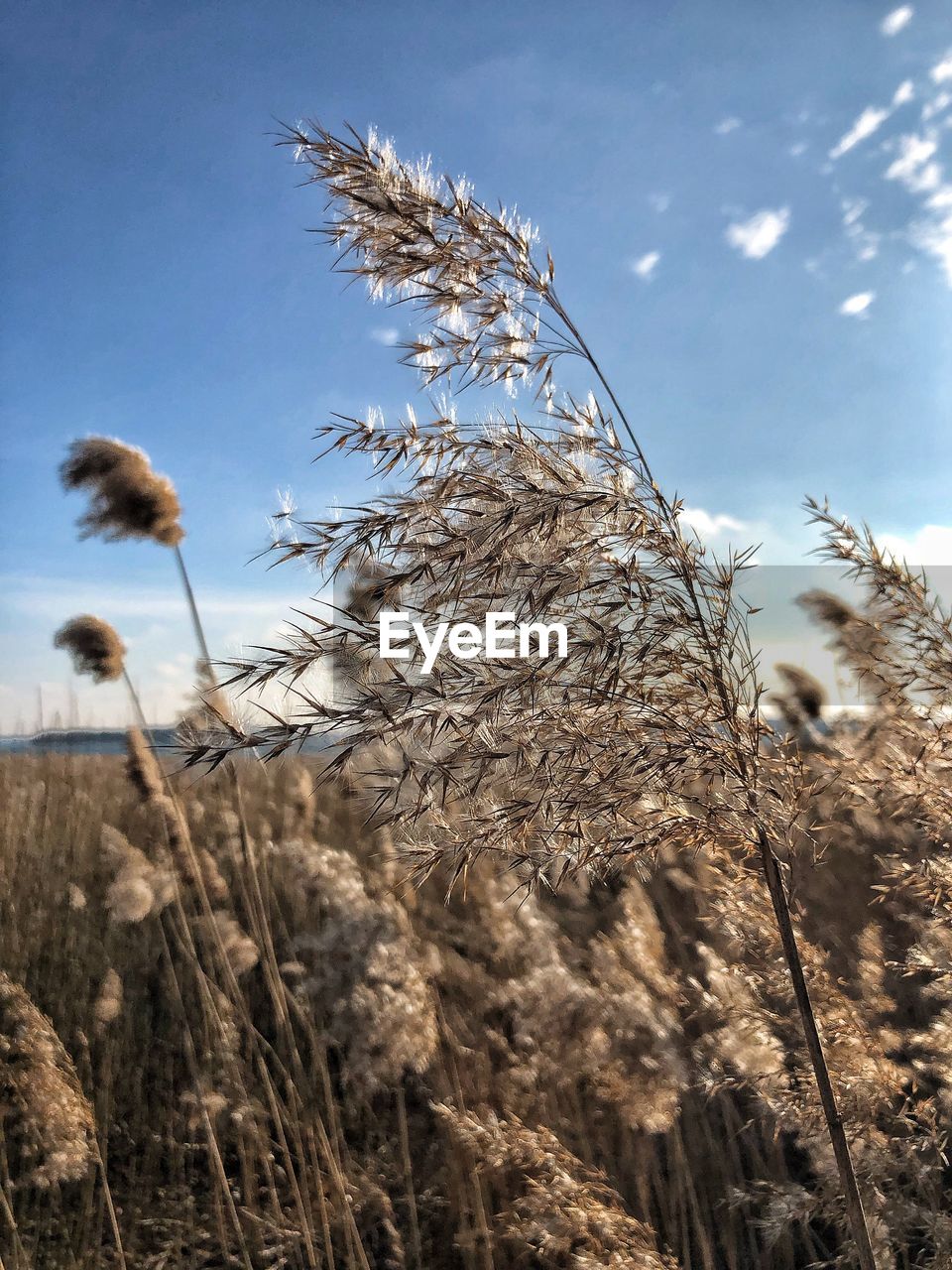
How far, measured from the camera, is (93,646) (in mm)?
2197

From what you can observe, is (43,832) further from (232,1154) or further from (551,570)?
(551,570)

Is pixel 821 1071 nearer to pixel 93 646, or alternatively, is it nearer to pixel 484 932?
pixel 484 932

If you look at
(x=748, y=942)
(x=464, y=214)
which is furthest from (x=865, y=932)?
(x=464, y=214)

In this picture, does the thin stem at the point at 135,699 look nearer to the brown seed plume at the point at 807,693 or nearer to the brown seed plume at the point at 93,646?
the brown seed plume at the point at 93,646

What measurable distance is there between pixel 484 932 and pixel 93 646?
4.15 ft

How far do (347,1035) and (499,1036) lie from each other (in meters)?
0.36

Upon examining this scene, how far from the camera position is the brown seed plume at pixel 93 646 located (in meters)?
2.17

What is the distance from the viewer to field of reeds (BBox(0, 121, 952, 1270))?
1271mm

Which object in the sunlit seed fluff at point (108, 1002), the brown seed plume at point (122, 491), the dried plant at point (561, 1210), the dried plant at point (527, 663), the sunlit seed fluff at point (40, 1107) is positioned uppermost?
the brown seed plume at point (122, 491)

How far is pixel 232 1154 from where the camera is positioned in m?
2.11

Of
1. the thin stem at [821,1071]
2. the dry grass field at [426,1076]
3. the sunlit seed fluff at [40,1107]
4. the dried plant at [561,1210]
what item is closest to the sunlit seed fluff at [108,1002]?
the dry grass field at [426,1076]

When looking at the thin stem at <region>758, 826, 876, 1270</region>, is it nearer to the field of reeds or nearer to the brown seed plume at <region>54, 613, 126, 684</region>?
the field of reeds

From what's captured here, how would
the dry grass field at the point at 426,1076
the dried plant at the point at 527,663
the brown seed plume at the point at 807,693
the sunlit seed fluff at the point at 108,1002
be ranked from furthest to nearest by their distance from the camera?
the brown seed plume at the point at 807,693 < the sunlit seed fluff at the point at 108,1002 < the dry grass field at the point at 426,1076 < the dried plant at the point at 527,663

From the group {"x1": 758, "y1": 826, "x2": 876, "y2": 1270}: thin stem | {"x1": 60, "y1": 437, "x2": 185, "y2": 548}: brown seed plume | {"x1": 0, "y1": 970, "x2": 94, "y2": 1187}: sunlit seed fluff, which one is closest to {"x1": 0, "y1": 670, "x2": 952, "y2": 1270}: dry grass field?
{"x1": 0, "y1": 970, "x2": 94, "y2": 1187}: sunlit seed fluff
